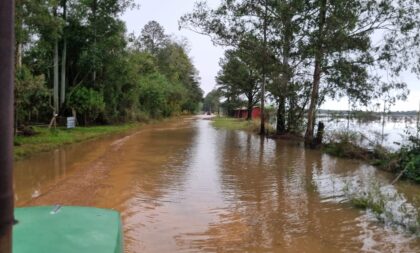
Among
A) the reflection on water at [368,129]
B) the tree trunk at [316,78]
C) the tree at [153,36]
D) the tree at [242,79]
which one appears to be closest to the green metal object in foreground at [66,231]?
the reflection on water at [368,129]

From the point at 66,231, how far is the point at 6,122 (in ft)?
5.49

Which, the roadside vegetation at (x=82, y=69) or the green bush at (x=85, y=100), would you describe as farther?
the green bush at (x=85, y=100)

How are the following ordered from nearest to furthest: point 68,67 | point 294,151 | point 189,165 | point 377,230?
point 377,230
point 189,165
point 294,151
point 68,67

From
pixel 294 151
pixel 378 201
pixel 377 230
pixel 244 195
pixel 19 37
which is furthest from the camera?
pixel 294 151

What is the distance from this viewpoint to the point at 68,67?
31.0m

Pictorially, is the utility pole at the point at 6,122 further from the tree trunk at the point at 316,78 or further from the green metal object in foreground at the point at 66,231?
the tree trunk at the point at 316,78

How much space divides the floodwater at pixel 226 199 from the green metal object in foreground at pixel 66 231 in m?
2.19

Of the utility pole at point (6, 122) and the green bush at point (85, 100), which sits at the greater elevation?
the green bush at point (85, 100)

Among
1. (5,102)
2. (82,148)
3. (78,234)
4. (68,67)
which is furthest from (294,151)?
(68,67)


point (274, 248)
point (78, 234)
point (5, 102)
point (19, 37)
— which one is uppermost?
point (19, 37)

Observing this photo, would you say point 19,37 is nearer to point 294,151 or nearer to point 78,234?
point 294,151

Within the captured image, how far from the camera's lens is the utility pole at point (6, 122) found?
1622 mm

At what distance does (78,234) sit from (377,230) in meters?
5.42

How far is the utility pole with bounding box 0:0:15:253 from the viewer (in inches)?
63.9
